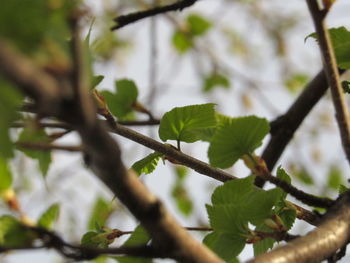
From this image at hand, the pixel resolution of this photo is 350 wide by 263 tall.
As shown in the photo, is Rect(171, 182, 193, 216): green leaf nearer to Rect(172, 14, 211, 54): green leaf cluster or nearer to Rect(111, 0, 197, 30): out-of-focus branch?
Rect(172, 14, 211, 54): green leaf cluster

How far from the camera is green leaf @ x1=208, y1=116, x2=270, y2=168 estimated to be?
42 centimetres

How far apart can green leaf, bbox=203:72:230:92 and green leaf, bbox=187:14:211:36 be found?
0.17 meters

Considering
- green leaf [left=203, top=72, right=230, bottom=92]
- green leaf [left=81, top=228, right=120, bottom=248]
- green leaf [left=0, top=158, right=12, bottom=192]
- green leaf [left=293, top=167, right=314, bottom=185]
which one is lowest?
green leaf [left=293, top=167, right=314, bottom=185]

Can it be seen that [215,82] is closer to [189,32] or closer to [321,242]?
[189,32]

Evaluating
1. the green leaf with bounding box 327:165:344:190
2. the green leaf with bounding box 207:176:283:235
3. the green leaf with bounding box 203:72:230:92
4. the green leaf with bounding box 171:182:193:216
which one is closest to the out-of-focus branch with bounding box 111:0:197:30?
the green leaf with bounding box 207:176:283:235

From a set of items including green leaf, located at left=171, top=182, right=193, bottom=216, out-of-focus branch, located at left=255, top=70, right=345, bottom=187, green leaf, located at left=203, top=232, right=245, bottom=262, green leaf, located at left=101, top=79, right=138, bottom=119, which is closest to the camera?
green leaf, located at left=203, top=232, right=245, bottom=262

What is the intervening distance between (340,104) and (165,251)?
19 centimetres

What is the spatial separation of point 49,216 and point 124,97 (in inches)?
12.7

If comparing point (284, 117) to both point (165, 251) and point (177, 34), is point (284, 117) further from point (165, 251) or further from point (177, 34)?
point (177, 34)

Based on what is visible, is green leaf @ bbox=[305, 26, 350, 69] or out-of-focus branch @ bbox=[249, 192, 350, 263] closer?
out-of-focus branch @ bbox=[249, 192, 350, 263]

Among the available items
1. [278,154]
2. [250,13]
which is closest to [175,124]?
[278,154]

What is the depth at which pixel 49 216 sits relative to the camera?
0.45 m

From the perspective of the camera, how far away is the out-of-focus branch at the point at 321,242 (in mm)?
352

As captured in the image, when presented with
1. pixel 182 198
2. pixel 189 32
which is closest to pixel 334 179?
pixel 182 198
